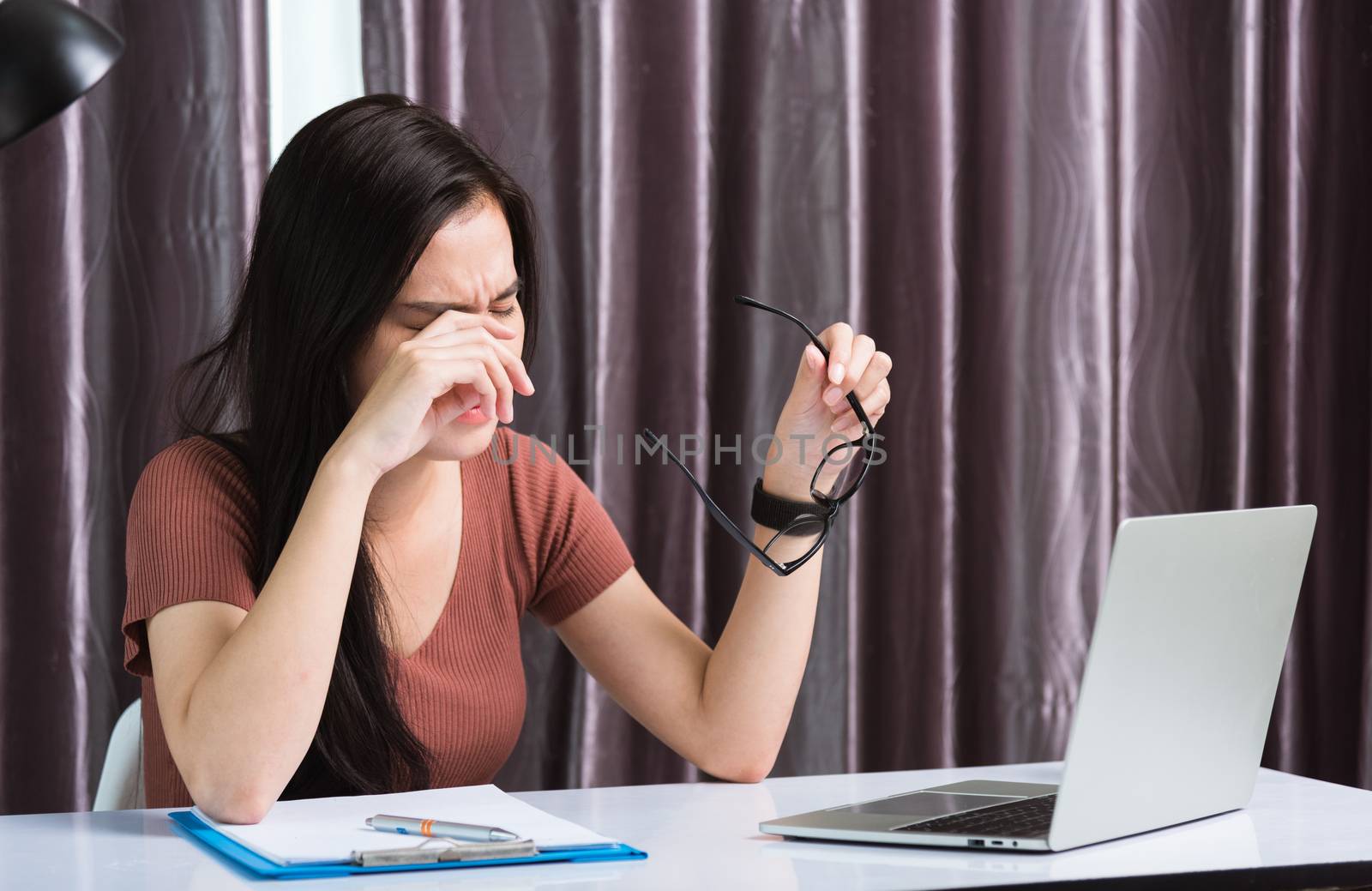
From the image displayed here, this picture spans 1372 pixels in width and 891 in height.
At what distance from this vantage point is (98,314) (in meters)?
→ 1.63

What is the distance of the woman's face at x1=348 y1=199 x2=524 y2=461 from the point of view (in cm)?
115

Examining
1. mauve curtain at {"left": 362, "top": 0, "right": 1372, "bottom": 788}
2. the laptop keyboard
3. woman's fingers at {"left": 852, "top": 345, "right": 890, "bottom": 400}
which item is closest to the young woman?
woman's fingers at {"left": 852, "top": 345, "right": 890, "bottom": 400}

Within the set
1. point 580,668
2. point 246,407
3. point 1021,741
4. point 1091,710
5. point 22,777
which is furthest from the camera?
point 1021,741

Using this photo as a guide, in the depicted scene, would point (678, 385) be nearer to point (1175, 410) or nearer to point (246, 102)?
point (246, 102)

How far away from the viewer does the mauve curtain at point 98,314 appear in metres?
1.61

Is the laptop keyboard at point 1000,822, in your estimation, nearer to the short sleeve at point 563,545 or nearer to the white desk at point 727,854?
the white desk at point 727,854

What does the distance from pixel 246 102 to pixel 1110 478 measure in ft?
4.18

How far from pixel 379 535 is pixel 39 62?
593 mm

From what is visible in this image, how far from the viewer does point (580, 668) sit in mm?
1763

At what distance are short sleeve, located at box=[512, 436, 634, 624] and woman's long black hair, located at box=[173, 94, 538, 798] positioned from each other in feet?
0.79

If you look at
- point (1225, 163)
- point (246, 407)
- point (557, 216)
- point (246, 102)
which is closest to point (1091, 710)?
point (246, 407)

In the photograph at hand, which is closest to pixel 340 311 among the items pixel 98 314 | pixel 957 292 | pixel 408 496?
pixel 408 496

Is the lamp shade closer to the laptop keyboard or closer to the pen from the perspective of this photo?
the pen

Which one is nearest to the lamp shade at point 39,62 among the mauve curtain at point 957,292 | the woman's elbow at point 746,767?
the woman's elbow at point 746,767
